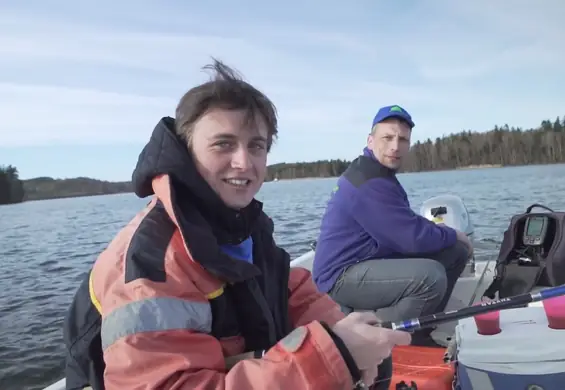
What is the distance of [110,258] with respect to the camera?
58.7 inches

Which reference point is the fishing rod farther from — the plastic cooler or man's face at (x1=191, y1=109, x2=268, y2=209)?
the plastic cooler

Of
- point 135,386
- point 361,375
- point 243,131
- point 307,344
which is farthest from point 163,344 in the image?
point 243,131

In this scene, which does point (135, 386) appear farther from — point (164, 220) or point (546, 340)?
point (546, 340)

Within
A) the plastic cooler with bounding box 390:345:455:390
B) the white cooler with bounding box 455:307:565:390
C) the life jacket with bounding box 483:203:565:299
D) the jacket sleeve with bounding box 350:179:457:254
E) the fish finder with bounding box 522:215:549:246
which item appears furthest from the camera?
the fish finder with bounding box 522:215:549:246

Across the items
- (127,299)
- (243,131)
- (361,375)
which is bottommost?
(361,375)

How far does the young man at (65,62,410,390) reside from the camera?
1338 millimetres

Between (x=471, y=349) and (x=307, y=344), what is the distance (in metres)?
1.33

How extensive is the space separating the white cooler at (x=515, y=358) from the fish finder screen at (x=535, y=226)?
1985mm

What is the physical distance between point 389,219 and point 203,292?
2406mm

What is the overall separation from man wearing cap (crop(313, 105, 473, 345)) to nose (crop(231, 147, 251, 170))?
7.05ft

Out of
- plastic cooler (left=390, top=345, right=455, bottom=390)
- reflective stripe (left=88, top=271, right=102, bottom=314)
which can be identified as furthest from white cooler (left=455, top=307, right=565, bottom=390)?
reflective stripe (left=88, top=271, right=102, bottom=314)

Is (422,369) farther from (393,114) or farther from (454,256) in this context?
(393,114)

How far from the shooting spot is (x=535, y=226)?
170 inches

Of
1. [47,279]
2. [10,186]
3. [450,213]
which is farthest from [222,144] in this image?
[10,186]
